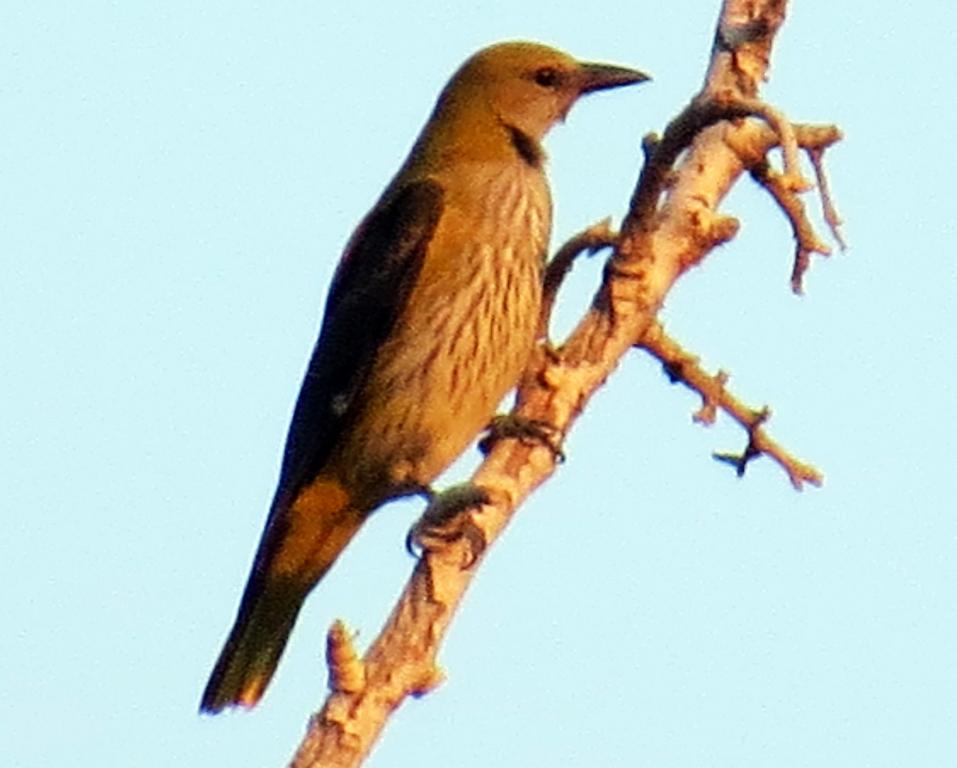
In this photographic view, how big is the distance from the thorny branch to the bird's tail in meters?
1.25

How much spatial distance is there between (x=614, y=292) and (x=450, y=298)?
1.47 metres

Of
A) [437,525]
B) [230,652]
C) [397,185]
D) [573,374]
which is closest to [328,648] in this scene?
[437,525]

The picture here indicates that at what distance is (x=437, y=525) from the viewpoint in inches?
162

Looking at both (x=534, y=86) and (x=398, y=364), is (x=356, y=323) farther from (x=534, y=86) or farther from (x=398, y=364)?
(x=534, y=86)

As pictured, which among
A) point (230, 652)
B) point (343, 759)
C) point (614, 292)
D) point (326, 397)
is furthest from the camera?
point (326, 397)

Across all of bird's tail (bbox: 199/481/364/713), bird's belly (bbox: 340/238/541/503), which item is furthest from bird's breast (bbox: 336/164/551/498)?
bird's tail (bbox: 199/481/364/713)

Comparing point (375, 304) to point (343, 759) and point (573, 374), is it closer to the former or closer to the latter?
point (573, 374)

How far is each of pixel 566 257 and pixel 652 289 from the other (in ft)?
2.42

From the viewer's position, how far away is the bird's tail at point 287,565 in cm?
556

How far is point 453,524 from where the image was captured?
4.12 metres

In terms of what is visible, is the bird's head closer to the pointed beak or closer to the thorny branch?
the pointed beak

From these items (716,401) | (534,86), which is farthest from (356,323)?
(716,401)

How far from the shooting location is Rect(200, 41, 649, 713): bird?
5.55m

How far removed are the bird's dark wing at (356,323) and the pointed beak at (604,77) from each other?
0.53m
